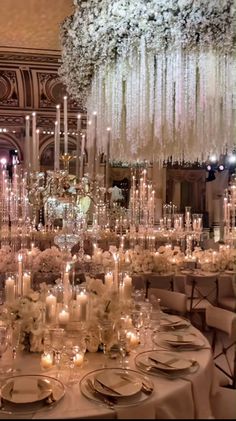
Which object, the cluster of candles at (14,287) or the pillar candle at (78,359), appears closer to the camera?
the pillar candle at (78,359)

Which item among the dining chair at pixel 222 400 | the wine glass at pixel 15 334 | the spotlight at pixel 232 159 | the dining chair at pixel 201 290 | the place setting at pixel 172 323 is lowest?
the dining chair at pixel 222 400

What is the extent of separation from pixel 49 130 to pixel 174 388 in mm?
10429

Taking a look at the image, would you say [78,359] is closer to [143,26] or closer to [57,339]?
[57,339]

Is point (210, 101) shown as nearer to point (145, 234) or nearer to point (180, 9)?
point (180, 9)

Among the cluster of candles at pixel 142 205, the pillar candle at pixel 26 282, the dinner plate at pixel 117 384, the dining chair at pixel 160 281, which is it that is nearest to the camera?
the dinner plate at pixel 117 384

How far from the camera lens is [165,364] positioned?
254cm

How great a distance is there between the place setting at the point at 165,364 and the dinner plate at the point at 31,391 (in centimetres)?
50

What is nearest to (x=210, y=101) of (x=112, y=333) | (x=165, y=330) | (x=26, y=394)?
(x=165, y=330)

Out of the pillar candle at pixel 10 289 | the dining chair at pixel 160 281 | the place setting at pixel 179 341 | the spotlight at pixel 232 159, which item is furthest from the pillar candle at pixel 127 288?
the spotlight at pixel 232 159

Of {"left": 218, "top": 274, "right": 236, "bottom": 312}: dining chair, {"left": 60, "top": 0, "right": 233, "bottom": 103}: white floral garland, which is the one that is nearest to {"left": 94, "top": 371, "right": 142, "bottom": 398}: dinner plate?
{"left": 60, "top": 0, "right": 233, "bottom": 103}: white floral garland

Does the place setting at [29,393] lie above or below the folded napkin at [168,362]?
below

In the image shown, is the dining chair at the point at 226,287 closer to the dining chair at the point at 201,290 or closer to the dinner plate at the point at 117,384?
the dining chair at the point at 201,290

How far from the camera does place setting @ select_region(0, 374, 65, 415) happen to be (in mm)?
2090

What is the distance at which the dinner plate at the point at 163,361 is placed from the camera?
8.16 feet
